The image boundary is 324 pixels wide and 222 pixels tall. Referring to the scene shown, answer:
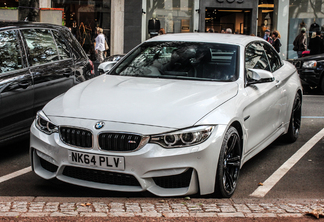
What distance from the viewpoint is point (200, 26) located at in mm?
22031

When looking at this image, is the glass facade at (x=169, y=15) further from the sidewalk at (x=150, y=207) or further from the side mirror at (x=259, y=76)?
the sidewalk at (x=150, y=207)

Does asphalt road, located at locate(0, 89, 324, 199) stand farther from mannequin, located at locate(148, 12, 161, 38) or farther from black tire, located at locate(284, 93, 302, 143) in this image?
mannequin, located at locate(148, 12, 161, 38)

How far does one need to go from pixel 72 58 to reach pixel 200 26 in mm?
15722

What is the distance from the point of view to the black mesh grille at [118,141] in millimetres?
3947

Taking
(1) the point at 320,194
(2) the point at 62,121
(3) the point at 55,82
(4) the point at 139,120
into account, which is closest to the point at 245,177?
(1) the point at 320,194

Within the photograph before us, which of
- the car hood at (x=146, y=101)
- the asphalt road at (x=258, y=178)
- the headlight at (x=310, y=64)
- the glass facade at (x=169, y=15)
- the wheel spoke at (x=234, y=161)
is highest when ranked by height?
the glass facade at (x=169, y=15)

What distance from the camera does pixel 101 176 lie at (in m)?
4.13

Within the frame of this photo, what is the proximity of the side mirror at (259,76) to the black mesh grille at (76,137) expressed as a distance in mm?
1943

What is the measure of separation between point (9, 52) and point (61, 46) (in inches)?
43.3

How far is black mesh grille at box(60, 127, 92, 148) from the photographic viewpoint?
406 cm

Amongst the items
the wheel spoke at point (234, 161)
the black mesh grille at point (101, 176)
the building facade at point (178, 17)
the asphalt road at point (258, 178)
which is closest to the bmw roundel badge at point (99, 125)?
the black mesh grille at point (101, 176)

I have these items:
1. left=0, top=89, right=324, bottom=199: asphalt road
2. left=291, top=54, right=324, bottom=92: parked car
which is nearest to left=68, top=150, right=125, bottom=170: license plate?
left=0, top=89, right=324, bottom=199: asphalt road

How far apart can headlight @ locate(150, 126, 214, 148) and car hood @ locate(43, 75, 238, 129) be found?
63 mm

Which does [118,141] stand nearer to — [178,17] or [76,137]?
[76,137]
